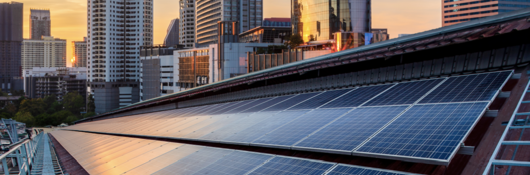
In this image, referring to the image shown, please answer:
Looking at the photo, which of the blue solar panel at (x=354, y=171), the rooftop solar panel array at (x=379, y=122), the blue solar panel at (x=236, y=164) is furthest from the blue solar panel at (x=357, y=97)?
the blue solar panel at (x=354, y=171)

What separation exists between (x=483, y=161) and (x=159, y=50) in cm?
19486

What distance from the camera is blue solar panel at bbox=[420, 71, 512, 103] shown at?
1755 cm

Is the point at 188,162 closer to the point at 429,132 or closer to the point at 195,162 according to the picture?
the point at 195,162

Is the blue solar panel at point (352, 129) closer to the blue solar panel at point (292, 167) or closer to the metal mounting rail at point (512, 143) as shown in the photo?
the blue solar panel at point (292, 167)

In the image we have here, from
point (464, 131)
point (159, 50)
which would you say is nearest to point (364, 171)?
point (464, 131)

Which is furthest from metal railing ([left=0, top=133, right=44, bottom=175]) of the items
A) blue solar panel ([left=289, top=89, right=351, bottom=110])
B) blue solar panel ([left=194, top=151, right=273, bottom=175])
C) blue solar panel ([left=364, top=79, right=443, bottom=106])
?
blue solar panel ([left=364, top=79, right=443, bottom=106])

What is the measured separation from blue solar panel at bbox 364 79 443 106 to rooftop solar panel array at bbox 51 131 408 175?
276 inches

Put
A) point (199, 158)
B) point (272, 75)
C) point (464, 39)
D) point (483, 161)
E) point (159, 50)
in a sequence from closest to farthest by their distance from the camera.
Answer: point (483, 161)
point (199, 158)
point (464, 39)
point (272, 75)
point (159, 50)

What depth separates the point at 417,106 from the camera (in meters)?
18.2

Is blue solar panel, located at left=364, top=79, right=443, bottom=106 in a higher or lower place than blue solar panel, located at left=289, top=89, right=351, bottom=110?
higher

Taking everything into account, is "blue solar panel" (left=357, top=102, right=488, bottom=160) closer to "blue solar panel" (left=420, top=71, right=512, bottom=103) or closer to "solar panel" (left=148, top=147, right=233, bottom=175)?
"blue solar panel" (left=420, top=71, right=512, bottom=103)

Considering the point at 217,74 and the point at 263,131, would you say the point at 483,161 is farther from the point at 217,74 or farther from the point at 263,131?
the point at 217,74

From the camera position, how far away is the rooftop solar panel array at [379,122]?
13859 mm

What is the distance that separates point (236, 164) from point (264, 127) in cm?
536
